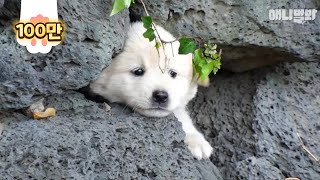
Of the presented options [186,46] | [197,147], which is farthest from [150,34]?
[197,147]

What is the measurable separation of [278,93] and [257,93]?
142 millimetres

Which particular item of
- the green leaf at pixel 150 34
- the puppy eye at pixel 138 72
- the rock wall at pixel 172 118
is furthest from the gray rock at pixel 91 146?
the green leaf at pixel 150 34

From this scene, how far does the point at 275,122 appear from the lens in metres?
4.18

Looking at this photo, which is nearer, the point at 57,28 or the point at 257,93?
the point at 57,28

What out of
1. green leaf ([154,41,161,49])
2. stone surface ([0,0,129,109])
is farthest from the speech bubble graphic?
green leaf ([154,41,161,49])

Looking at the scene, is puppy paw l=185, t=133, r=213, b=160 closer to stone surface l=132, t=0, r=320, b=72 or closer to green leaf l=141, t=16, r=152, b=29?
stone surface l=132, t=0, r=320, b=72

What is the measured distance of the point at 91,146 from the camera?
323cm

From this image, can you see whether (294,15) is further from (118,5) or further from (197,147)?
(118,5)

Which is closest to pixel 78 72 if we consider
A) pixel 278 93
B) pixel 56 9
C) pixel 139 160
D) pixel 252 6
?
pixel 56 9

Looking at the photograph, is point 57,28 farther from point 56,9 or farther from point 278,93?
point 278,93

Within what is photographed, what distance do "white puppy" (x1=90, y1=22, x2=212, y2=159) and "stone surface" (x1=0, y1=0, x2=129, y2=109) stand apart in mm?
341

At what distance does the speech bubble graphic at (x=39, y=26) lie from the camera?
3.16 m

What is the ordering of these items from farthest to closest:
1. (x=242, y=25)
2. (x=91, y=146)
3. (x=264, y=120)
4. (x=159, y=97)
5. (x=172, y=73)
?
(x=264, y=120), (x=242, y=25), (x=172, y=73), (x=159, y=97), (x=91, y=146)

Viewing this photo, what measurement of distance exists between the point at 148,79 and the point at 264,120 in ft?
3.02
